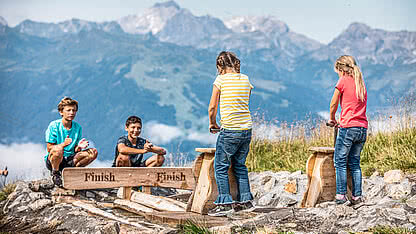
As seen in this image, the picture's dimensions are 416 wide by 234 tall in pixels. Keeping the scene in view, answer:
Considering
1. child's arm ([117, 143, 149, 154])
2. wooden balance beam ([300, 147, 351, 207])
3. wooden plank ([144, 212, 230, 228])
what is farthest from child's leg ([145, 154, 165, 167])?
wooden balance beam ([300, 147, 351, 207])

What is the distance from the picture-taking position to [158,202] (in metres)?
7.15

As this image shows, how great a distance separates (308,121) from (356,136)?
20.5 feet

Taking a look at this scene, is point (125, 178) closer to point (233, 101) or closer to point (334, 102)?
point (233, 101)

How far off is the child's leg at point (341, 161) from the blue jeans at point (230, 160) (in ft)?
3.65

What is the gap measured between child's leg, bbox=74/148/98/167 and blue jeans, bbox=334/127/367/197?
3790mm

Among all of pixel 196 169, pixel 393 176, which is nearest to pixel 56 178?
pixel 196 169

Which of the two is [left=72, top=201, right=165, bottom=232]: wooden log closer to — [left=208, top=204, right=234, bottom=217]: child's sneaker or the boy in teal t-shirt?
the boy in teal t-shirt

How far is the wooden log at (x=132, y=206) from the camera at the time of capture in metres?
6.90

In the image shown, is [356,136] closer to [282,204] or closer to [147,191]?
[282,204]

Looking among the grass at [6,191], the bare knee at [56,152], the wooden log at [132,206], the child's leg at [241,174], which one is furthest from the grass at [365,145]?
the grass at [6,191]

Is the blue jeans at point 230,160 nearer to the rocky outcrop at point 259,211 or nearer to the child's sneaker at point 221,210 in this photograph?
the child's sneaker at point 221,210

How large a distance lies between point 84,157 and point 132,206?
1.22 metres

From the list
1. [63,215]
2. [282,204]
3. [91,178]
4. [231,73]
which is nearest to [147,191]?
[91,178]

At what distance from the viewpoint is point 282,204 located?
780cm
